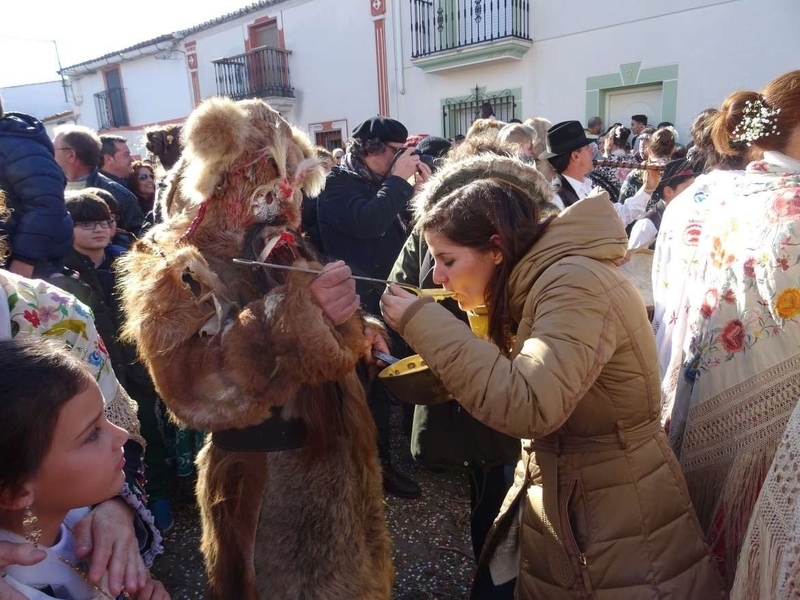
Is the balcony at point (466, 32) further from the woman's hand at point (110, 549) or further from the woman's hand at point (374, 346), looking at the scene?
the woman's hand at point (110, 549)

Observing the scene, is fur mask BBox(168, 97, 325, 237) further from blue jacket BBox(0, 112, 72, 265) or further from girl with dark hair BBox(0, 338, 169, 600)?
blue jacket BBox(0, 112, 72, 265)

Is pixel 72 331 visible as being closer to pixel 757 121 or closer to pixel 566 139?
pixel 757 121

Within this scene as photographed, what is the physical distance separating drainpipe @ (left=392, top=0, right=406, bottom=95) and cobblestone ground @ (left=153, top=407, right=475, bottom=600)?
1235cm

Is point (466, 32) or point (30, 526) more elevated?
point (466, 32)

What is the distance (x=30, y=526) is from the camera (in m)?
1.02

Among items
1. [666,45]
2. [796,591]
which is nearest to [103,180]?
[796,591]

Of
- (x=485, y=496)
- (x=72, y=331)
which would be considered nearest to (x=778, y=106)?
(x=485, y=496)

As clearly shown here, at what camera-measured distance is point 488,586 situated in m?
1.76

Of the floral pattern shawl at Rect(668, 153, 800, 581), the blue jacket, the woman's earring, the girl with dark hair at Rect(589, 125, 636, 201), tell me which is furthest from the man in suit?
the woman's earring

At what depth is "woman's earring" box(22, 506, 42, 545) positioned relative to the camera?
1004mm

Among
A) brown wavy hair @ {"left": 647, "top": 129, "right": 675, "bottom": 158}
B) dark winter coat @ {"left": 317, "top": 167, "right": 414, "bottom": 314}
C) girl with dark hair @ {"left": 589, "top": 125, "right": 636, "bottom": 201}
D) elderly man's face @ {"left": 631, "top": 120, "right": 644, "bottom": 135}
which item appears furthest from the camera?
elderly man's face @ {"left": 631, "top": 120, "right": 644, "bottom": 135}

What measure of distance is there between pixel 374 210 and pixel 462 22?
11.8 meters

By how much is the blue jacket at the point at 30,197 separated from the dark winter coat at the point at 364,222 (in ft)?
4.35

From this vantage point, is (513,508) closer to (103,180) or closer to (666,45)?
(103,180)
